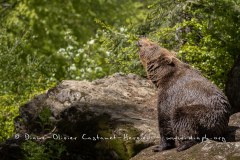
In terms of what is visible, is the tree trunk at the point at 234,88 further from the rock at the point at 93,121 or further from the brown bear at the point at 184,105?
the brown bear at the point at 184,105

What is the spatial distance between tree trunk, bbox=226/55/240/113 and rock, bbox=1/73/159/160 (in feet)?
3.81

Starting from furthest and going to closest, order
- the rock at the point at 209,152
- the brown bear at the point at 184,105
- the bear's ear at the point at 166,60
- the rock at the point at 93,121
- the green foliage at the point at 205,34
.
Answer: the green foliage at the point at 205,34
the rock at the point at 93,121
the bear's ear at the point at 166,60
the brown bear at the point at 184,105
the rock at the point at 209,152

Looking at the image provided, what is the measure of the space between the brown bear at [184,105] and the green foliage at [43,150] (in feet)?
6.05

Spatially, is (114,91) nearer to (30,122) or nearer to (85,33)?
(30,122)

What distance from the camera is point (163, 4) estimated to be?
11.6 metres

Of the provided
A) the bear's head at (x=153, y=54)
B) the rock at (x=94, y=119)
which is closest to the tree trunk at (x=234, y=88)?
the rock at (x=94, y=119)

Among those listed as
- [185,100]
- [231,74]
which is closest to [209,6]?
[231,74]

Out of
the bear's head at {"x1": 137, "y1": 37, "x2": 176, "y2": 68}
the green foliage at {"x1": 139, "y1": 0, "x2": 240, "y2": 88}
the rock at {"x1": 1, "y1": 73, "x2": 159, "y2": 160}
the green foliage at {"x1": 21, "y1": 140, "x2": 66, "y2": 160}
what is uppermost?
the green foliage at {"x1": 139, "y1": 0, "x2": 240, "y2": 88}

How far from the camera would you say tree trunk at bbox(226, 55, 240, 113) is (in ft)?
30.3

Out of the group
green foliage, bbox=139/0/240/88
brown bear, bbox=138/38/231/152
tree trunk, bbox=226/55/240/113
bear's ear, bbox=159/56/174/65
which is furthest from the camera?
green foliage, bbox=139/0/240/88

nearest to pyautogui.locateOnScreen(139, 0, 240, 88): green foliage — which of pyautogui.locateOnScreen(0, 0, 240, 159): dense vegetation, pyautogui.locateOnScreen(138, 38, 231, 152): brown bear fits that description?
pyautogui.locateOnScreen(0, 0, 240, 159): dense vegetation

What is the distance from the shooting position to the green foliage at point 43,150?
26.5 feet

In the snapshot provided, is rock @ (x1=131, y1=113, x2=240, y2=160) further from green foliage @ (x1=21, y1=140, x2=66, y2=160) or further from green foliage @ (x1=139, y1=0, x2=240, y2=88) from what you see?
green foliage @ (x1=139, y1=0, x2=240, y2=88)

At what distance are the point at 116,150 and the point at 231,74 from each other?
2.45 m
